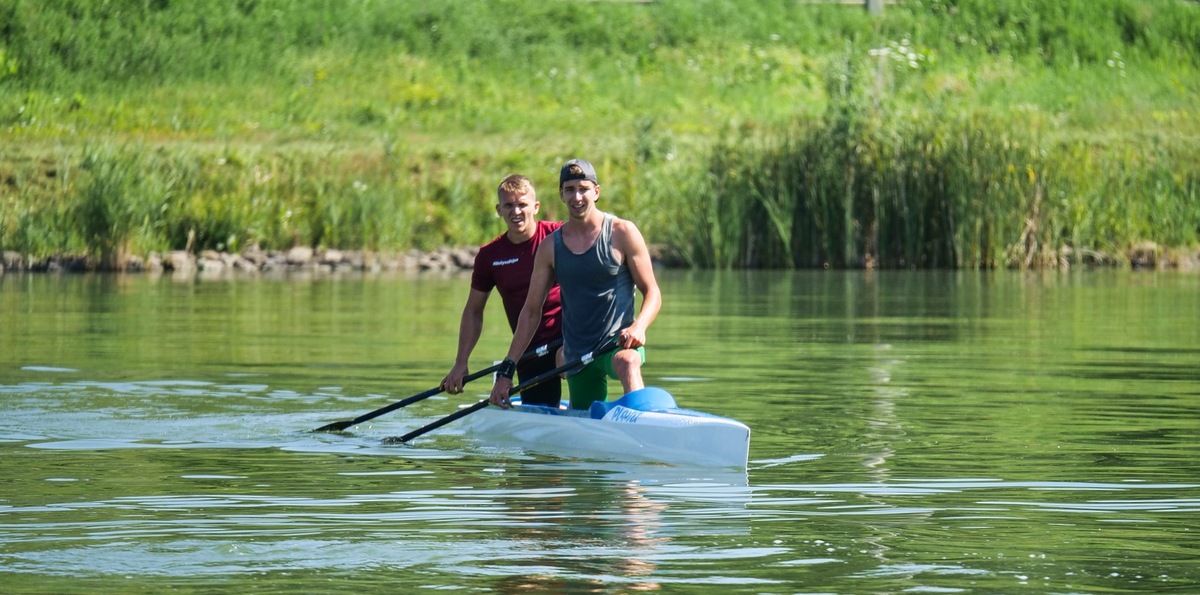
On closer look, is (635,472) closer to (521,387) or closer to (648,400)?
(648,400)

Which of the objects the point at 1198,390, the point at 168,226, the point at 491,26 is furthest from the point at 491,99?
the point at 1198,390

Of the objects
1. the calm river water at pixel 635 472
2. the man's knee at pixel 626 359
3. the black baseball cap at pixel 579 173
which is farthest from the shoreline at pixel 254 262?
the man's knee at pixel 626 359

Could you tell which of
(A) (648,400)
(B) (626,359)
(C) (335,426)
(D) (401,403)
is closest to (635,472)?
(A) (648,400)

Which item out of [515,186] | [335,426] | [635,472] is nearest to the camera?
[635,472]

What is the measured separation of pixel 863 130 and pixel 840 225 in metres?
1.60

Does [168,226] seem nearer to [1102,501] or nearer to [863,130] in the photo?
[863,130]

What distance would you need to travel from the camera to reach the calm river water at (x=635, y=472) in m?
Result: 6.71

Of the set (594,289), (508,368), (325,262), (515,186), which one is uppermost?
(515,186)

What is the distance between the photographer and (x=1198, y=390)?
1291 cm

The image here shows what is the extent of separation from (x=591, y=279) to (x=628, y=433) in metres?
0.87

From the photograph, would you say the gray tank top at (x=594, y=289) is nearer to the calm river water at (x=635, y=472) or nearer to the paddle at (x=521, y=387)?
the paddle at (x=521, y=387)

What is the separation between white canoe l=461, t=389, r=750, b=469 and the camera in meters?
9.34

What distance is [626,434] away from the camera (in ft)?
32.4

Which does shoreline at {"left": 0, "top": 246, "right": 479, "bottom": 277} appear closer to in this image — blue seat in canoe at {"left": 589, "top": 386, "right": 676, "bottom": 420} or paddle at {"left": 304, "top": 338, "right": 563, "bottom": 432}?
paddle at {"left": 304, "top": 338, "right": 563, "bottom": 432}
